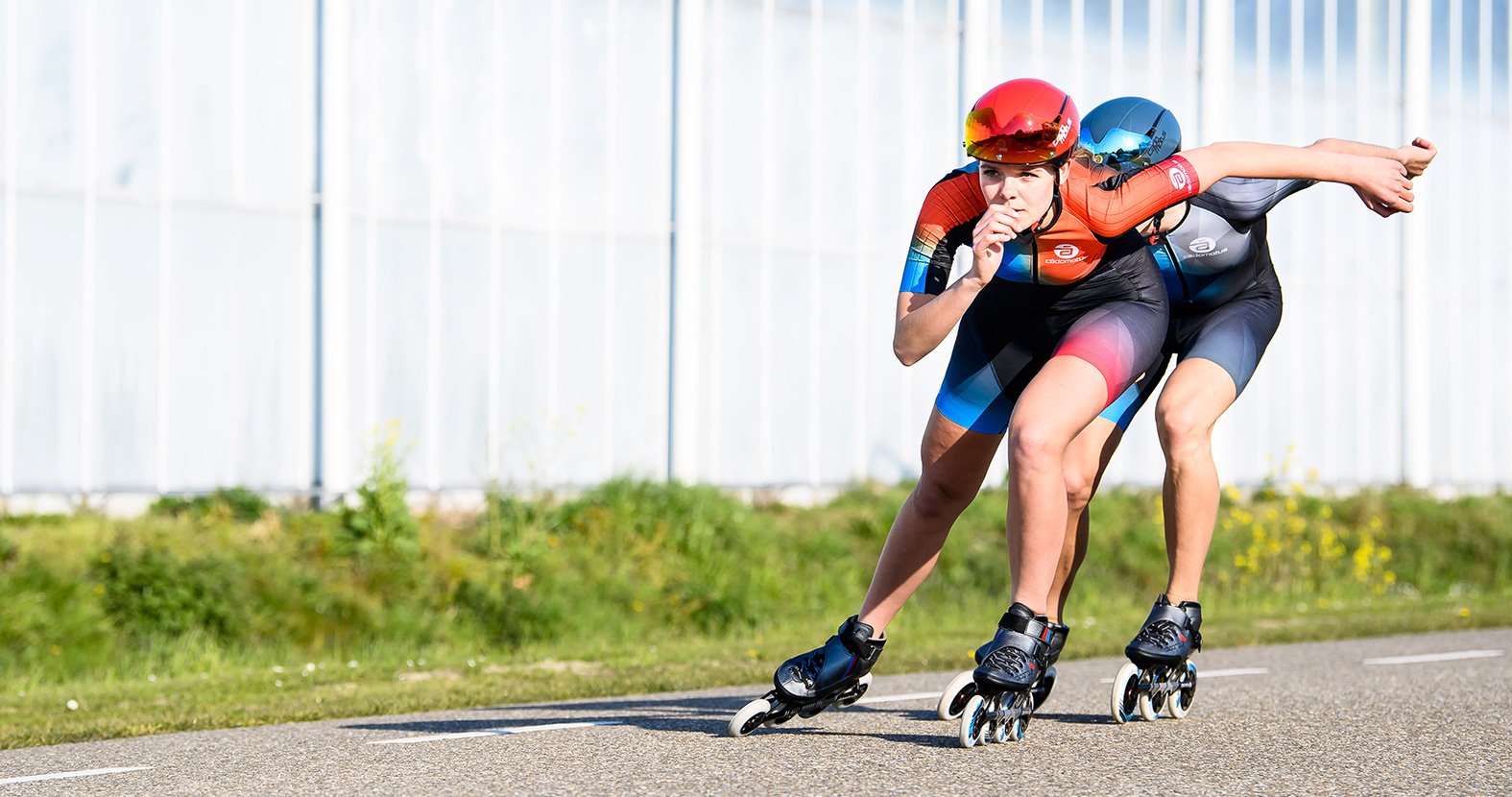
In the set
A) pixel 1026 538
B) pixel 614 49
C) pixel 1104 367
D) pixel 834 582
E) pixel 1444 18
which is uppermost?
pixel 1444 18

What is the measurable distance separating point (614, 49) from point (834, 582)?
462 centimetres

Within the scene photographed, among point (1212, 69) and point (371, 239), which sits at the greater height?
point (1212, 69)

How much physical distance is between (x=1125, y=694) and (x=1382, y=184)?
1.87 metres

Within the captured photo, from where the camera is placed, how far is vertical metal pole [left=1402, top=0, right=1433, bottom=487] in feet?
67.9

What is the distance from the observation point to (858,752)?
5336mm

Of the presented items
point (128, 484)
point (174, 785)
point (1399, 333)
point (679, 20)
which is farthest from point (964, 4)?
point (174, 785)

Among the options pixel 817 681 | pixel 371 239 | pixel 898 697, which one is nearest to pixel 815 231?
pixel 371 239

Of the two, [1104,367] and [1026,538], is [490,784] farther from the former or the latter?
[1104,367]

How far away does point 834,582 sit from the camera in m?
13.8

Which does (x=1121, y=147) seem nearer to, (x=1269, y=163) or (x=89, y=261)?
(x=1269, y=163)

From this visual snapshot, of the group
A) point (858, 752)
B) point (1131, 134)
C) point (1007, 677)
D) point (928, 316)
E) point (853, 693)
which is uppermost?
point (1131, 134)

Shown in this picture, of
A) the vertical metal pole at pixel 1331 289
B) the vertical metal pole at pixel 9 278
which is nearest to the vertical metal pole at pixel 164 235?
the vertical metal pole at pixel 9 278

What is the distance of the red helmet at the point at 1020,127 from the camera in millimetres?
5254

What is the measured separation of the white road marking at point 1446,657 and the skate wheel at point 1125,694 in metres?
3.11
